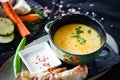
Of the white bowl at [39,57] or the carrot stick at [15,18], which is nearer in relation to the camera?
the white bowl at [39,57]

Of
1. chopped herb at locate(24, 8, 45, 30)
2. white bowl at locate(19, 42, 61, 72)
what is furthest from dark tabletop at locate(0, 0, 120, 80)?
white bowl at locate(19, 42, 61, 72)

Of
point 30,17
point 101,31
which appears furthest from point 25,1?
point 101,31

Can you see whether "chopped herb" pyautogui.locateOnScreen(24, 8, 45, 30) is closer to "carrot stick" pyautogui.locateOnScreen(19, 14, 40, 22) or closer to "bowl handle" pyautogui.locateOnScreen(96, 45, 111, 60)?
"carrot stick" pyautogui.locateOnScreen(19, 14, 40, 22)

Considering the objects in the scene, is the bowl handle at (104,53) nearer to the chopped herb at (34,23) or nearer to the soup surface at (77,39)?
the soup surface at (77,39)

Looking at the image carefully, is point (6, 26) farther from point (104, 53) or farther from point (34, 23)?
point (104, 53)

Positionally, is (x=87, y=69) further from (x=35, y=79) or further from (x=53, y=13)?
(x=53, y=13)

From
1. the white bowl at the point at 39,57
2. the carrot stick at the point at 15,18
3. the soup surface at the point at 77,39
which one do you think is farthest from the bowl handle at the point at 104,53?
the carrot stick at the point at 15,18
